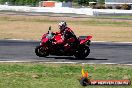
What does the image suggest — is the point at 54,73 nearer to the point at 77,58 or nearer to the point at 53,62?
the point at 53,62

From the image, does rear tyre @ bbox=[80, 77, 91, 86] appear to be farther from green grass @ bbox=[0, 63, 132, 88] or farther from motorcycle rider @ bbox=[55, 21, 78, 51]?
motorcycle rider @ bbox=[55, 21, 78, 51]

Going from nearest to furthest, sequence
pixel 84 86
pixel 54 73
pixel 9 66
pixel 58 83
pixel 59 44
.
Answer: pixel 84 86
pixel 58 83
pixel 54 73
pixel 9 66
pixel 59 44

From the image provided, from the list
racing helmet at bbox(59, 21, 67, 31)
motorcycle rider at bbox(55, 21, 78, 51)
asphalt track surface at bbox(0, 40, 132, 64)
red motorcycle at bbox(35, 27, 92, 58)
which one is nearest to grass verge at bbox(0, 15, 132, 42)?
asphalt track surface at bbox(0, 40, 132, 64)

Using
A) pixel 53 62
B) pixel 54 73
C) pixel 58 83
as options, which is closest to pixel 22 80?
pixel 58 83

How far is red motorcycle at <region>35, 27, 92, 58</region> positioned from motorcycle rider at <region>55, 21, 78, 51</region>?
0.16 ft

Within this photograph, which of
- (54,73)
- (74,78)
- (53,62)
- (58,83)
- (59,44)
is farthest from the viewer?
(59,44)

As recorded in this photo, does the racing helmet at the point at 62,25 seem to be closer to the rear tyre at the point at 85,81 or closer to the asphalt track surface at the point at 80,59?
the asphalt track surface at the point at 80,59

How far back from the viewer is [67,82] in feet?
39.9

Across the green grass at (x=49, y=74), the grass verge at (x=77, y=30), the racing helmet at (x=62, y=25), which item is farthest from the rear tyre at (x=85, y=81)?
the grass verge at (x=77, y=30)

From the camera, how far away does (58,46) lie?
19.2 metres

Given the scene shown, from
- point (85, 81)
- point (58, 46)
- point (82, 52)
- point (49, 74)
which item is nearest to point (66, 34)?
point (58, 46)

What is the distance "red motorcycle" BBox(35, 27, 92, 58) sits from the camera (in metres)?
19.1

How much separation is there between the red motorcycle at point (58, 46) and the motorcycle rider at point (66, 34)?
0.05 meters

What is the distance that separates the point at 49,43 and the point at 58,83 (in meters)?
7.31
